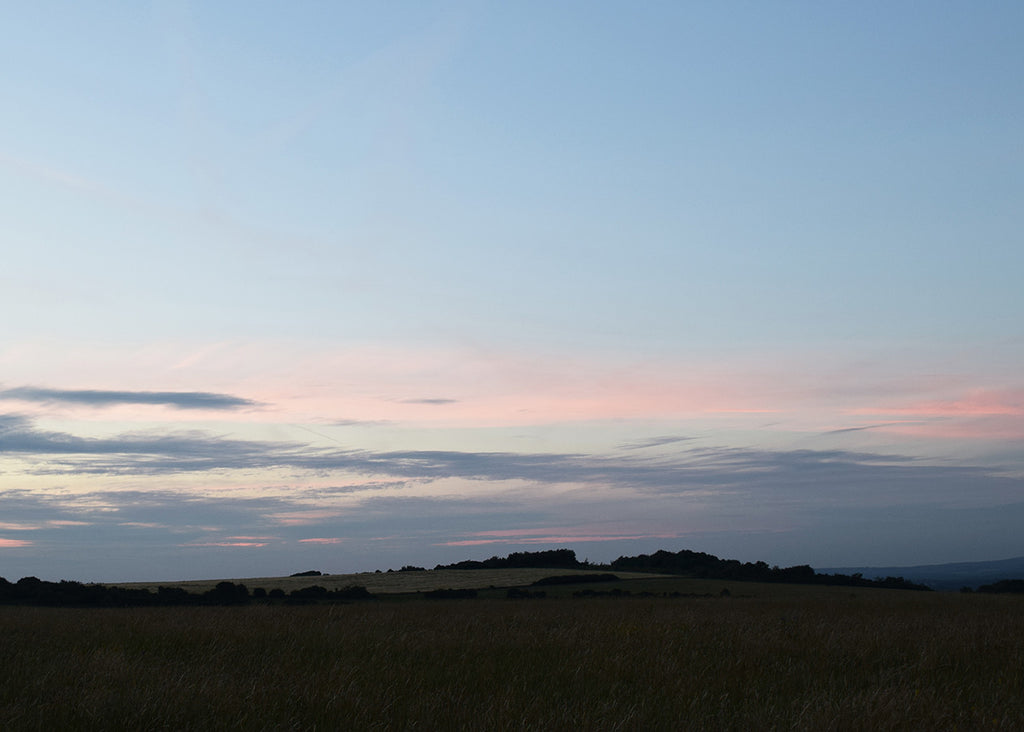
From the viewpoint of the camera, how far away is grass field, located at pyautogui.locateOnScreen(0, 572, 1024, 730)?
687 cm

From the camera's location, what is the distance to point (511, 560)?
70625 mm

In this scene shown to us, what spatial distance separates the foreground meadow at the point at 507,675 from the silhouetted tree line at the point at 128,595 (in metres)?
23.2

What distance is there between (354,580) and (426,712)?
158ft

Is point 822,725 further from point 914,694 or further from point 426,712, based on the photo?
point 426,712

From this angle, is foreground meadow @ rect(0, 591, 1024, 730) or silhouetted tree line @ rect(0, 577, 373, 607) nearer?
foreground meadow @ rect(0, 591, 1024, 730)

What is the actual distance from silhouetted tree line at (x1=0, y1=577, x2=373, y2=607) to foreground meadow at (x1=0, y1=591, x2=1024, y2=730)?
23211 millimetres

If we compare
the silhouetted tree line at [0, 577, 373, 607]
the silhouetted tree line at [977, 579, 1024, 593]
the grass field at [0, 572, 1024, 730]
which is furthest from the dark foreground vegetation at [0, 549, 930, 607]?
the grass field at [0, 572, 1024, 730]

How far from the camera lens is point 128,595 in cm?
3700

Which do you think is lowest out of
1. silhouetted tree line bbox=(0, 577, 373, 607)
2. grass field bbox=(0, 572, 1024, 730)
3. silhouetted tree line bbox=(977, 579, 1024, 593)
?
silhouetted tree line bbox=(977, 579, 1024, 593)

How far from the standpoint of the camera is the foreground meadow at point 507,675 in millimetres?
6871

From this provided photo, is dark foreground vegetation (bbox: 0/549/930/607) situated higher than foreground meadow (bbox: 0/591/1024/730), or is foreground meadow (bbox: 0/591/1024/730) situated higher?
foreground meadow (bbox: 0/591/1024/730)

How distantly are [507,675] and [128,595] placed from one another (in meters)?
33.9

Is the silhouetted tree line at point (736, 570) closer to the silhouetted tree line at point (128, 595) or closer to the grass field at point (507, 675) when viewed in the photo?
the silhouetted tree line at point (128, 595)

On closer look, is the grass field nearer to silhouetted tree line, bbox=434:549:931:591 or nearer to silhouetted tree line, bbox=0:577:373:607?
silhouetted tree line, bbox=0:577:373:607
